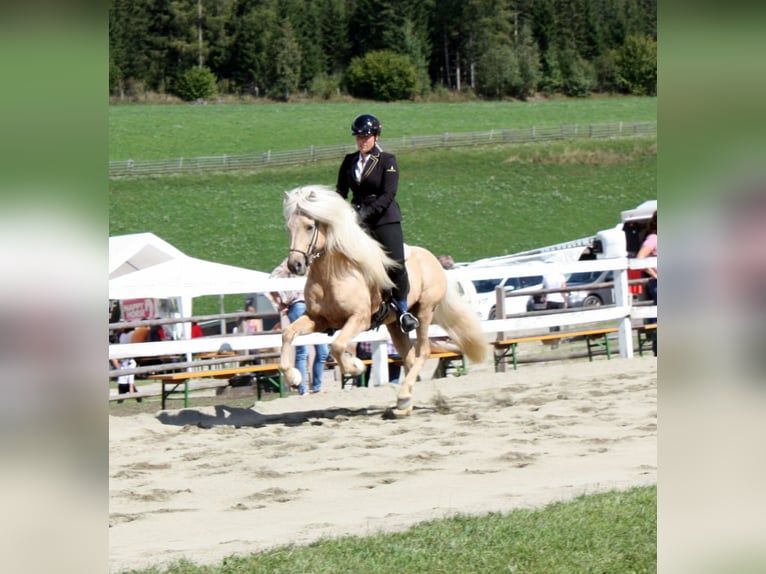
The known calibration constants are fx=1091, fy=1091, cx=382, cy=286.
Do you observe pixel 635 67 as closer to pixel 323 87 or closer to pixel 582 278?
pixel 323 87

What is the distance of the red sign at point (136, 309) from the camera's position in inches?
723

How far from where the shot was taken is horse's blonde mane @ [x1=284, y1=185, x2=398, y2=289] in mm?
9055

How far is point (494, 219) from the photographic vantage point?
44281mm

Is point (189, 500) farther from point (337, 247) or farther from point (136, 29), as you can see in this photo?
point (136, 29)

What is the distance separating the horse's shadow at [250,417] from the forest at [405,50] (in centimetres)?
5137

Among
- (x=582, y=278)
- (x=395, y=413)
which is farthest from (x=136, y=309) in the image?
(x=582, y=278)

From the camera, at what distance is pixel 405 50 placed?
259ft

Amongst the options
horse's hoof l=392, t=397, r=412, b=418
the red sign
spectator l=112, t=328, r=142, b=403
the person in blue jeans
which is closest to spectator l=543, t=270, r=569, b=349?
the person in blue jeans

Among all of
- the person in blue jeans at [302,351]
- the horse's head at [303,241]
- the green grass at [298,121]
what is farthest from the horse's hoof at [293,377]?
the green grass at [298,121]

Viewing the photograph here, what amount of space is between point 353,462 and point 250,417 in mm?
2791

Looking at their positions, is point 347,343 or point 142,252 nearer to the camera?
point 347,343

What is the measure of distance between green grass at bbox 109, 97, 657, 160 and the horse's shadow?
42454mm

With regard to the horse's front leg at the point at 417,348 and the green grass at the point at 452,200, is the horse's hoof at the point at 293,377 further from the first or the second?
the green grass at the point at 452,200

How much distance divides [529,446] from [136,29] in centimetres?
539
